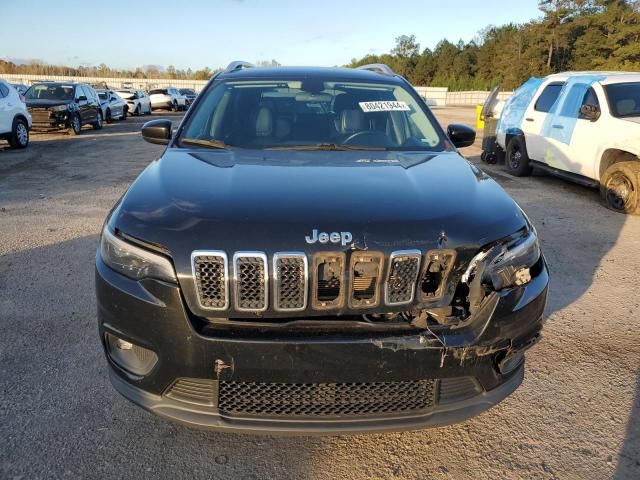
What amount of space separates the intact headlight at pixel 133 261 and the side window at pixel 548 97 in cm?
887

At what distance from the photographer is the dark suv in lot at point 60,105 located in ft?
53.0

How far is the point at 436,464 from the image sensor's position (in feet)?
7.90

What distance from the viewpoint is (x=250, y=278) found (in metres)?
1.97

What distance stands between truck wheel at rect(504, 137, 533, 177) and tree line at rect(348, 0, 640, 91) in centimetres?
3978

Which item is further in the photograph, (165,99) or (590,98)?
(165,99)

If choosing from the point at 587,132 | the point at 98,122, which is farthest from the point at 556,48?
the point at 587,132

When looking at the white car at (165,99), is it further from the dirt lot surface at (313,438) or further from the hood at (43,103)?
the dirt lot surface at (313,438)

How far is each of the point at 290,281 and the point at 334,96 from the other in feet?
7.07

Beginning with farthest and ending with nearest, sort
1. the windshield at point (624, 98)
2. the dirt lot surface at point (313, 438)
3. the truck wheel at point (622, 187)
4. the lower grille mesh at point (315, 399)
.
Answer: the windshield at point (624, 98), the truck wheel at point (622, 187), the dirt lot surface at point (313, 438), the lower grille mesh at point (315, 399)

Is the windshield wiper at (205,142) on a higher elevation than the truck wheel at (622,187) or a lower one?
higher

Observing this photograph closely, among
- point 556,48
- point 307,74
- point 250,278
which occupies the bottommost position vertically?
point 250,278

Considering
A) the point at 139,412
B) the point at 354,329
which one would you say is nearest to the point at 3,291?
the point at 139,412

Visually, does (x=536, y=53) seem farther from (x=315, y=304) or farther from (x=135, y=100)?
(x=315, y=304)

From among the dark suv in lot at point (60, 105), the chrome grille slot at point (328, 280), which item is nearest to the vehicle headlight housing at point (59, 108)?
the dark suv in lot at point (60, 105)
